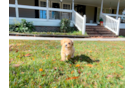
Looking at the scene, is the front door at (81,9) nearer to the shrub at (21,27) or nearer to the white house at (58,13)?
the white house at (58,13)

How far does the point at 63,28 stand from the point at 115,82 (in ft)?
25.5

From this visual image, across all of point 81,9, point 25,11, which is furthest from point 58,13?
point 81,9

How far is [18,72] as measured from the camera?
1.90m

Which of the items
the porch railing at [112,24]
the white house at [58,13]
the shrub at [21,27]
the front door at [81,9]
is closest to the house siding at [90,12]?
the white house at [58,13]

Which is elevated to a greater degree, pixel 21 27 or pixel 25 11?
pixel 25 11

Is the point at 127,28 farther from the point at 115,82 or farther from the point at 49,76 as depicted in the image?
the point at 49,76

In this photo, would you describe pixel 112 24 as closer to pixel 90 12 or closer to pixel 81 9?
pixel 81 9

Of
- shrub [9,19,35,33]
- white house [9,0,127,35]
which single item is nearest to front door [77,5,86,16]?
white house [9,0,127,35]

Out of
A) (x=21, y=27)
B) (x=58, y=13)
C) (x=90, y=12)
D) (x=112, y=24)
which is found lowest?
(x=21, y=27)

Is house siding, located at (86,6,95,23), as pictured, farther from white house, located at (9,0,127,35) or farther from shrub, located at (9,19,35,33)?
shrub, located at (9,19,35,33)

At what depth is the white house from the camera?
355 inches

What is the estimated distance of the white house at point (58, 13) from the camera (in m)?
9.01

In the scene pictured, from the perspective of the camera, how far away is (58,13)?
11.6 m

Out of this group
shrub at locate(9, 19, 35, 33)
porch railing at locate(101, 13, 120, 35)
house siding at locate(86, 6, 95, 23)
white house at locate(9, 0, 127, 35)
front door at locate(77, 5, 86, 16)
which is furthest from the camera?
house siding at locate(86, 6, 95, 23)
